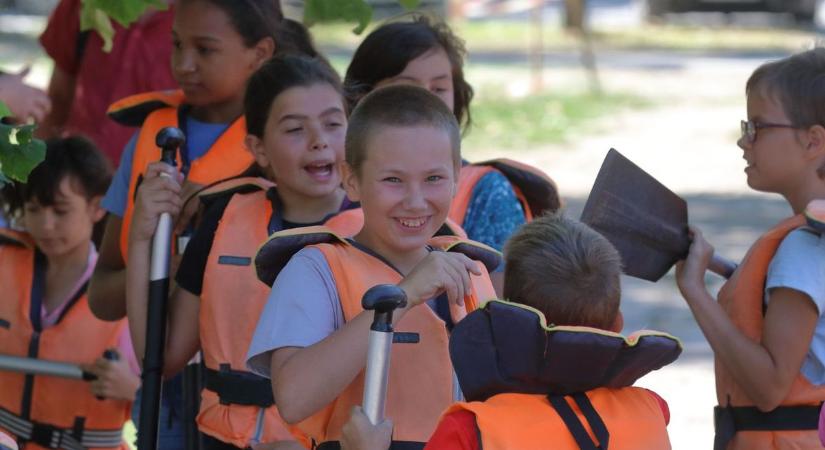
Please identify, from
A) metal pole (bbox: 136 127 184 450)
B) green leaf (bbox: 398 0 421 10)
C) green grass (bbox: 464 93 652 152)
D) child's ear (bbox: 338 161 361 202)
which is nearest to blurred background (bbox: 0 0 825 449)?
green grass (bbox: 464 93 652 152)

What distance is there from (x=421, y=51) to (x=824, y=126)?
50.2 inches

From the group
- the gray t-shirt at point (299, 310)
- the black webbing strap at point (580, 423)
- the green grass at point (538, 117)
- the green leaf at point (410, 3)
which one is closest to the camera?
the black webbing strap at point (580, 423)

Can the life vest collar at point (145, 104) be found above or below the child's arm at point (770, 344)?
→ above

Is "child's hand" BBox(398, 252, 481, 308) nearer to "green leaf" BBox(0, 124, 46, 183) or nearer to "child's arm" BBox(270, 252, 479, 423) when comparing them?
"child's arm" BBox(270, 252, 479, 423)

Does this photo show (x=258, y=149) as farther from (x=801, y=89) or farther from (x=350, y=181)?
(x=801, y=89)

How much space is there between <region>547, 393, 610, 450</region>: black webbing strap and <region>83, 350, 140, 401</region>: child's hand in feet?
7.68

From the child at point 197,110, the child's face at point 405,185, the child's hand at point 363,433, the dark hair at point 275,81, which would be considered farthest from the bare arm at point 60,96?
the child's hand at point 363,433

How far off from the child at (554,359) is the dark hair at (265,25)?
69.4 inches

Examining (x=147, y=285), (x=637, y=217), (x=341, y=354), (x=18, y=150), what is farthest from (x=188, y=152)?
(x=341, y=354)

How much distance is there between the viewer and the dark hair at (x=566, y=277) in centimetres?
308

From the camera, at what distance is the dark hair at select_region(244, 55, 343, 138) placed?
4027mm

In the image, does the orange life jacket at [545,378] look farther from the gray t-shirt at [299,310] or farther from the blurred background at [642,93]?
the blurred background at [642,93]

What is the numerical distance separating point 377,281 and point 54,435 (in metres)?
2.11

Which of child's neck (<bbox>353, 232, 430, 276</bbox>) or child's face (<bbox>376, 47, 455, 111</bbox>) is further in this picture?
child's face (<bbox>376, 47, 455, 111</bbox>)
